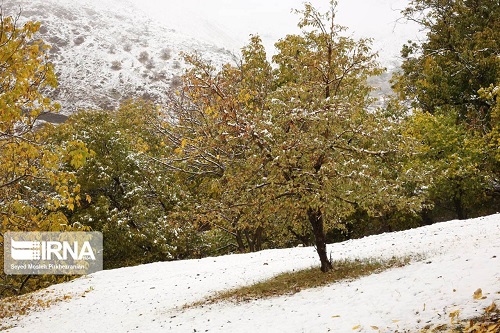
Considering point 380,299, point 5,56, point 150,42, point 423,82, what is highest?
point 150,42

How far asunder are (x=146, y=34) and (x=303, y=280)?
10396cm

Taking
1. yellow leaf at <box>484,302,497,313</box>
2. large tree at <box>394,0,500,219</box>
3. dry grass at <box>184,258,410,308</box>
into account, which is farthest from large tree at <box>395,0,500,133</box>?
yellow leaf at <box>484,302,497,313</box>

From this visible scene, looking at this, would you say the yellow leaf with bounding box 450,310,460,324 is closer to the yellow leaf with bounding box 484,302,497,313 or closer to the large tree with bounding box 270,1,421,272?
the yellow leaf with bounding box 484,302,497,313

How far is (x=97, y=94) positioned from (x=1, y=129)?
7275 cm

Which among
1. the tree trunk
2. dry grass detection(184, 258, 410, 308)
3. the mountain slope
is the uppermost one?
the mountain slope

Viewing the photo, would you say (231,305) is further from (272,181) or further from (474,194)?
(474,194)

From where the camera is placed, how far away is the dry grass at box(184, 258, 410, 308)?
11180 mm

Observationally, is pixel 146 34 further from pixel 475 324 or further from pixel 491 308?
pixel 475 324

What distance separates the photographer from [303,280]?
1203 cm

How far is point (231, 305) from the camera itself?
36.4 feet

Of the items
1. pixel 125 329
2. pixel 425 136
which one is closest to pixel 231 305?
pixel 125 329

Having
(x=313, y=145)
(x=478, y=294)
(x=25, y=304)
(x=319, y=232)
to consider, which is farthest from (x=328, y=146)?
(x=25, y=304)

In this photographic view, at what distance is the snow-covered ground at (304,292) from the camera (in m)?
7.66

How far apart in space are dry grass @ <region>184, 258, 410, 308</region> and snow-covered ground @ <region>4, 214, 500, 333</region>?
527 millimetres
